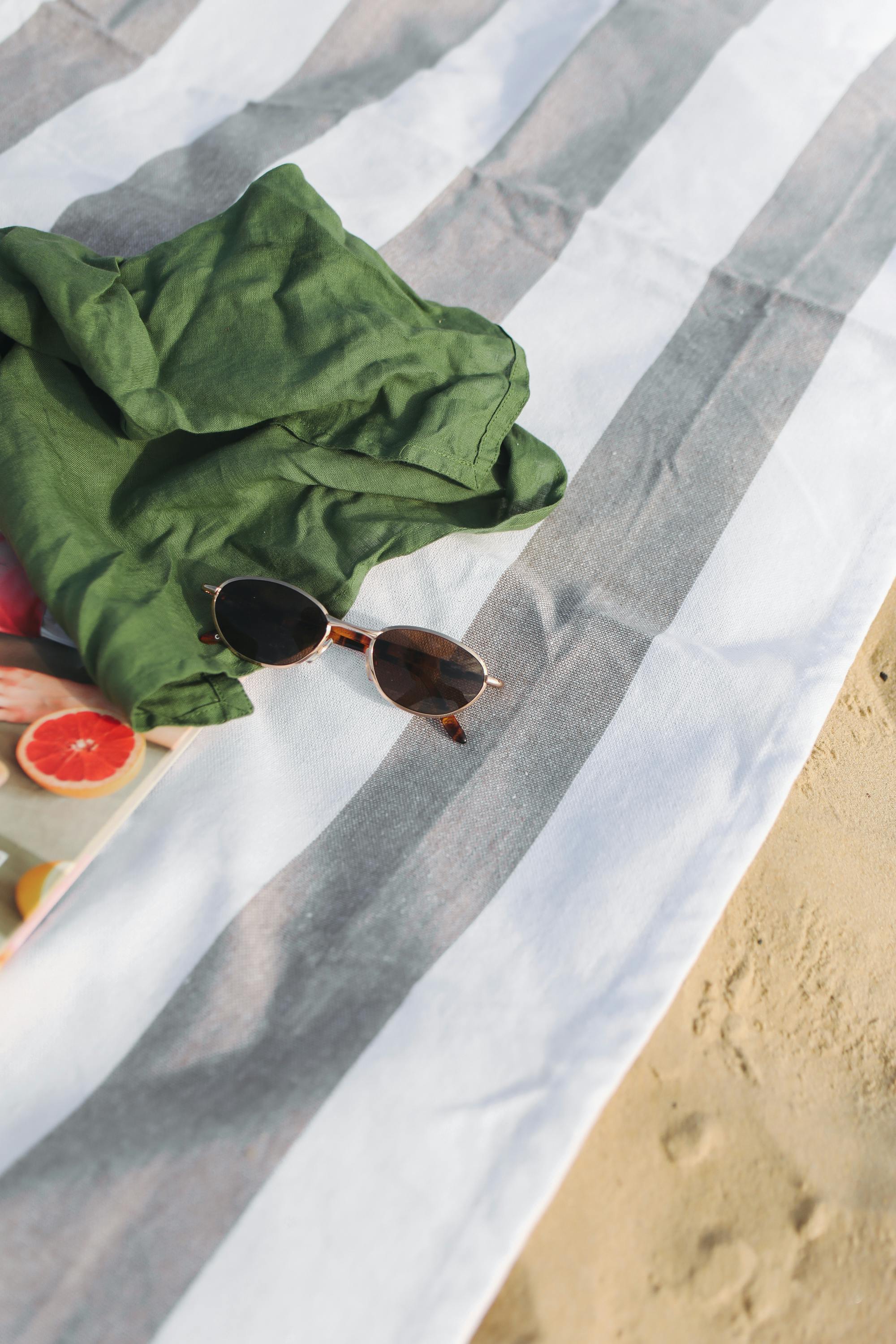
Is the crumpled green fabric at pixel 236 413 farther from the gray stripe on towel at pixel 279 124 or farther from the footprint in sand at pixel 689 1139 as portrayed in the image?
the footprint in sand at pixel 689 1139

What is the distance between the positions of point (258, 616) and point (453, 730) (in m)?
0.31

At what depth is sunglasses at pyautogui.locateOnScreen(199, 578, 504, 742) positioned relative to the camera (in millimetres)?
1249

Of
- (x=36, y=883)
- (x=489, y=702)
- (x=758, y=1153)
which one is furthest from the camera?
(x=489, y=702)

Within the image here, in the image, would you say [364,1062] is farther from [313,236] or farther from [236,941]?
[313,236]

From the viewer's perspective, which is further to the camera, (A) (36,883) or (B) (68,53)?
(B) (68,53)

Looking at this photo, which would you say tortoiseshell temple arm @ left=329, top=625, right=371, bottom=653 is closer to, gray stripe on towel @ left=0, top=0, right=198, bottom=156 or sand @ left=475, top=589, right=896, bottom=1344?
sand @ left=475, top=589, right=896, bottom=1344

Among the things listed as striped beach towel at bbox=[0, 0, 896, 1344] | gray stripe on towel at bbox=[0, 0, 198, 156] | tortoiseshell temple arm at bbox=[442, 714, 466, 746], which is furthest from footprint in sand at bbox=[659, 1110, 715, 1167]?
gray stripe on towel at bbox=[0, 0, 198, 156]

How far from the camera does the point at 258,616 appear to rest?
1248mm

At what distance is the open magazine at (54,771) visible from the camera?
105 centimetres

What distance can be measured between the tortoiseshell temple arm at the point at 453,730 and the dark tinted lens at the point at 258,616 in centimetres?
24

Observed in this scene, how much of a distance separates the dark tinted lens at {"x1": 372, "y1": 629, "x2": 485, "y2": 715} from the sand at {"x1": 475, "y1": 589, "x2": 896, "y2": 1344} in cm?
52

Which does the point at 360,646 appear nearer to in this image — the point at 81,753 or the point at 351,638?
the point at 351,638

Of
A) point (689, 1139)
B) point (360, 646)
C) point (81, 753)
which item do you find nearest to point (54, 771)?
point (81, 753)

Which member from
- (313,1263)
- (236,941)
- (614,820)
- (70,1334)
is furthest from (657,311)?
(70,1334)
